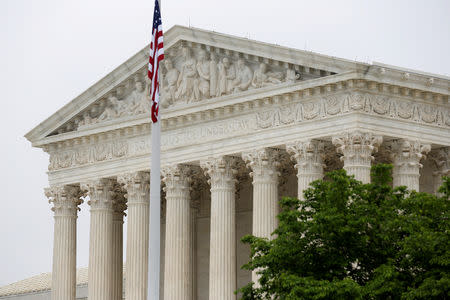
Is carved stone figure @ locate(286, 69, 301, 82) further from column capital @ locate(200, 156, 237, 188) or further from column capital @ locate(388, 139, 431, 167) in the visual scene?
column capital @ locate(200, 156, 237, 188)

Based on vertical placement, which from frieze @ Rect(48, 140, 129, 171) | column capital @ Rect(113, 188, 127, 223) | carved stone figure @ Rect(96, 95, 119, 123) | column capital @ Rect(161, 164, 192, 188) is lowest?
column capital @ Rect(113, 188, 127, 223)

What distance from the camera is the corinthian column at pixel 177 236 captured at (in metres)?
68.2

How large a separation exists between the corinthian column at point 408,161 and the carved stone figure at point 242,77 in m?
9.08

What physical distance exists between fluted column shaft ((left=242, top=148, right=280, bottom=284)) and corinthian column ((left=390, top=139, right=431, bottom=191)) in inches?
269

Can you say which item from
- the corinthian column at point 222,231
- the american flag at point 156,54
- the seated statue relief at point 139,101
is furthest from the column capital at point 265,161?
the american flag at point 156,54

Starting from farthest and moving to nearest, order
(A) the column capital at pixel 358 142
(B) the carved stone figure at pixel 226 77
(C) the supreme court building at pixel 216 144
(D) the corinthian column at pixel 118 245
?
(D) the corinthian column at pixel 118 245 → (B) the carved stone figure at pixel 226 77 → (C) the supreme court building at pixel 216 144 → (A) the column capital at pixel 358 142

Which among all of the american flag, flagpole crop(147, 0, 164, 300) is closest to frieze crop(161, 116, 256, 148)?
the american flag

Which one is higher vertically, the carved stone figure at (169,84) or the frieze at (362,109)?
the carved stone figure at (169,84)

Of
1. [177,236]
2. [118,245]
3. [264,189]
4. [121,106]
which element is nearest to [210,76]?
[264,189]

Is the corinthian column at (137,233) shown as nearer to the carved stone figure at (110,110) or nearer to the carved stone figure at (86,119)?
the carved stone figure at (110,110)

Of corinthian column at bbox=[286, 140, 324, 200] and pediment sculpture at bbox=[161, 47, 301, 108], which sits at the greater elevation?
pediment sculpture at bbox=[161, 47, 301, 108]

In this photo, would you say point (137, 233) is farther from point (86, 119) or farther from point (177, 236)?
point (86, 119)

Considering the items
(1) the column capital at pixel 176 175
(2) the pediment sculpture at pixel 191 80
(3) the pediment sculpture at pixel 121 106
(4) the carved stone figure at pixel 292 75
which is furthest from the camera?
(3) the pediment sculpture at pixel 121 106

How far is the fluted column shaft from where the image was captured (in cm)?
6378
